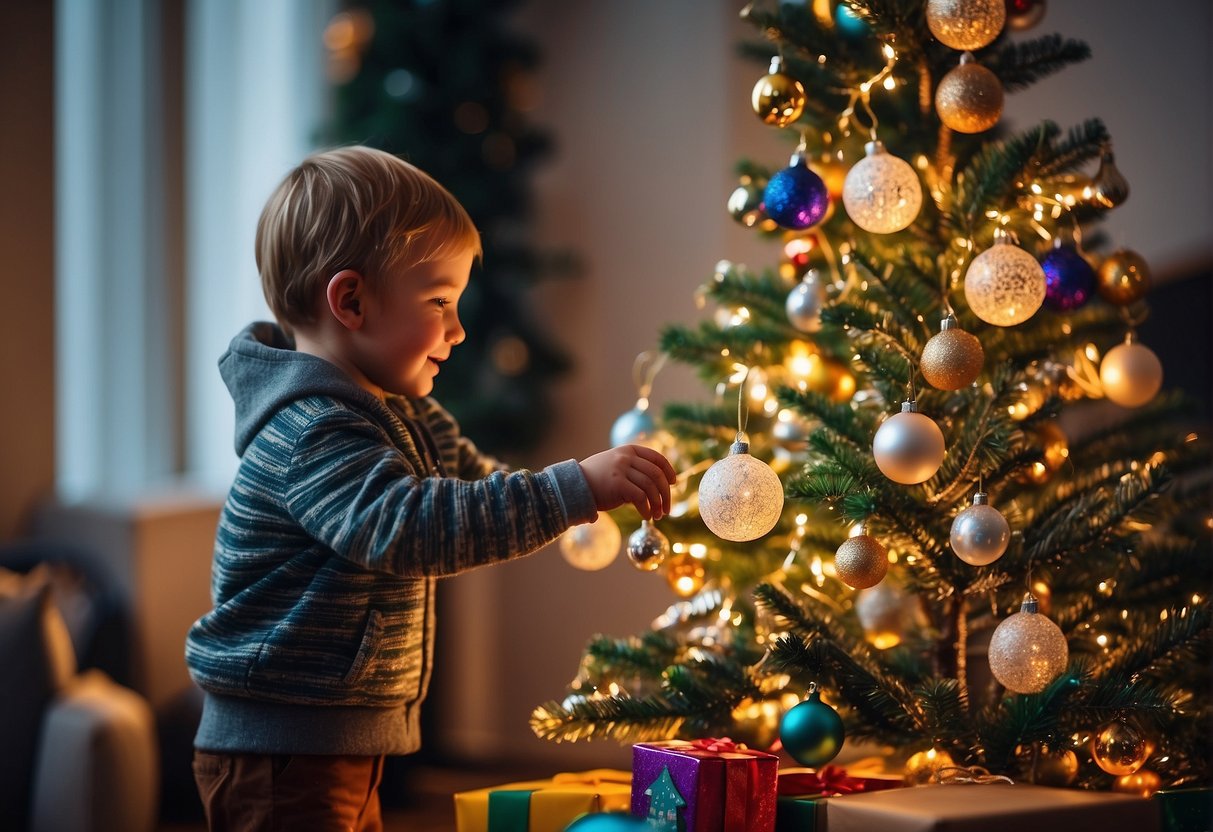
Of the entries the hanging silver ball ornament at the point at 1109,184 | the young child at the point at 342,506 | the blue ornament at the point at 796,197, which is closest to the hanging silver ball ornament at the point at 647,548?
the young child at the point at 342,506

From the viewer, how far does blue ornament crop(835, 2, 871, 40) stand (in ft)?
3.59

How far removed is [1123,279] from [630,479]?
562 mm

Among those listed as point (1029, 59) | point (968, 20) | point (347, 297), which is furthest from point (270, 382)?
point (1029, 59)

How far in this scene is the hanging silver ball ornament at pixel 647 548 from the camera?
1.05 meters

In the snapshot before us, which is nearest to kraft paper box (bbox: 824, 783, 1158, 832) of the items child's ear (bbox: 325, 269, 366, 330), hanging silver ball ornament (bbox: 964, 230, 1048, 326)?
hanging silver ball ornament (bbox: 964, 230, 1048, 326)

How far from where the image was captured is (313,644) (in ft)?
3.21

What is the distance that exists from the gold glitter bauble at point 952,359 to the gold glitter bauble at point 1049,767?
34 centimetres

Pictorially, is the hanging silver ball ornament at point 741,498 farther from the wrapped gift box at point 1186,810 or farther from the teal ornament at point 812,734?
the wrapped gift box at point 1186,810

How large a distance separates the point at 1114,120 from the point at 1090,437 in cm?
101

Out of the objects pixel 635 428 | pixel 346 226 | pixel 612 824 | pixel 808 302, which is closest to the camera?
pixel 612 824

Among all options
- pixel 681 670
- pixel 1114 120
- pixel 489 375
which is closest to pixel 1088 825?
pixel 681 670

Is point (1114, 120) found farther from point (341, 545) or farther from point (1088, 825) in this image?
point (341, 545)

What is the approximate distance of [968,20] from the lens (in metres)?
0.98

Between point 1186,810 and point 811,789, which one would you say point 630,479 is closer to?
point 811,789
